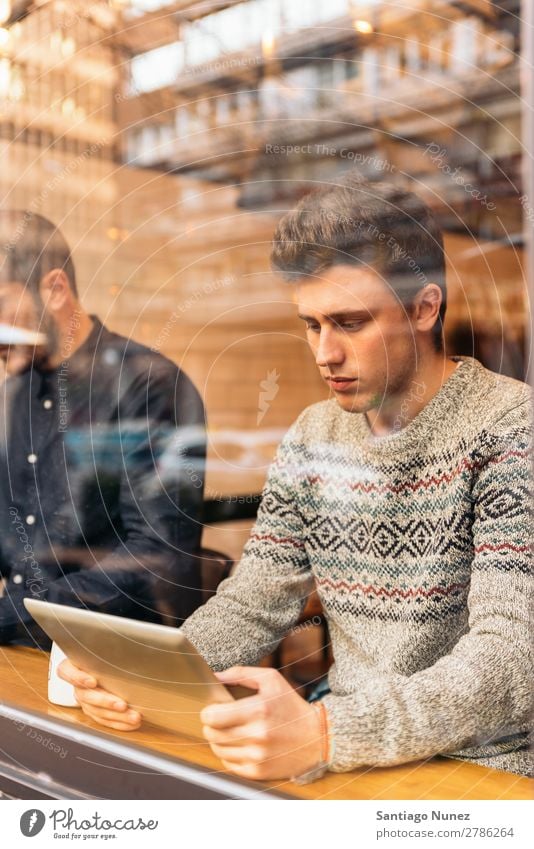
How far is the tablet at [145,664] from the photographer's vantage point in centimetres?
86

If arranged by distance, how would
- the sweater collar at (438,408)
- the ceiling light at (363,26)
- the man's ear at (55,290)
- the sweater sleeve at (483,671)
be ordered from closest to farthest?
1. the sweater sleeve at (483,671)
2. the sweater collar at (438,408)
3. the ceiling light at (363,26)
4. the man's ear at (55,290)

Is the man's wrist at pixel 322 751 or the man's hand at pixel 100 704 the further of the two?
the man's hand at pixel 100 704

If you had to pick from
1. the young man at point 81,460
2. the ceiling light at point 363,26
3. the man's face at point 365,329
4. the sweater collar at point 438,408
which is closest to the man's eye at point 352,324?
the man's face at point 365,329

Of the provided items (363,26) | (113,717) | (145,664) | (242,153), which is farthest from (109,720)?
(363,26)

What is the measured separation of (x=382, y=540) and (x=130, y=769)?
1.29 feet

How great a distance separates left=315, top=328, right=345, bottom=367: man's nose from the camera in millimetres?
1014

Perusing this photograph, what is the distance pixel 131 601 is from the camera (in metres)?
1.20

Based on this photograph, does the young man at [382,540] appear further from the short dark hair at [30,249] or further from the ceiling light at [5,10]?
the ceiling light at [5,10]

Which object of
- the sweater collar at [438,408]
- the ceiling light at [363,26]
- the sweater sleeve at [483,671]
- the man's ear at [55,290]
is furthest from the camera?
the man's ear at [55,290]

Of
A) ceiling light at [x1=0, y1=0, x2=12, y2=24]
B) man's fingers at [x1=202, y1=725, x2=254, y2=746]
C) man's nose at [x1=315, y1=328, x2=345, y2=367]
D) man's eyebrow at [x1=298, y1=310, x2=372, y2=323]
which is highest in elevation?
ceiling light at [x1=0, y1=0, x2=12, y2=24]

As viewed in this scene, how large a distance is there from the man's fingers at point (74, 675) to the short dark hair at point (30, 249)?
0.53 m

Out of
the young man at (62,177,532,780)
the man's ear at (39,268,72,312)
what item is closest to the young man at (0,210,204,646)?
the man's ear at (39,268,72,312)

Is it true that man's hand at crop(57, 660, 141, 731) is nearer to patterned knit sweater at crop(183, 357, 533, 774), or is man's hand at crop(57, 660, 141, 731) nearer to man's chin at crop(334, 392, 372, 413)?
patterned knit sweater at crop(183, 357, 533, 774)

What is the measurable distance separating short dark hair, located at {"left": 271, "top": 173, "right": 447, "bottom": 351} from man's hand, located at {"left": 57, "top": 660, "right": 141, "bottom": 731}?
1.76ft
